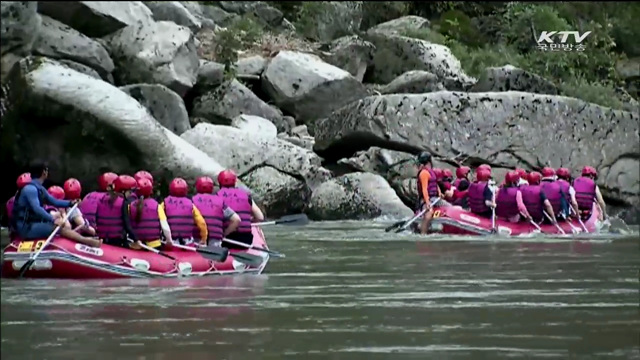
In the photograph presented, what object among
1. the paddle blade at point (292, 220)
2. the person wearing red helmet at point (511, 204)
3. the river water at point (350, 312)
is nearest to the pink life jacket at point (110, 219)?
the river water at point (350, 312)

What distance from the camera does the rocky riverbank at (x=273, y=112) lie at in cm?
1711

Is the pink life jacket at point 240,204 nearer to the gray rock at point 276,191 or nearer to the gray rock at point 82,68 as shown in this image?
the gray rock at point 276,191

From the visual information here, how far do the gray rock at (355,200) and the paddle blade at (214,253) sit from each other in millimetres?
8523

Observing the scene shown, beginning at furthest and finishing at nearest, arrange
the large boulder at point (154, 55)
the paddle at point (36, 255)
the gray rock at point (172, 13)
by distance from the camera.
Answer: the gray rock at point (172, 13) → the large boulder at point (154, 55) → the paddle at point (36, 255)

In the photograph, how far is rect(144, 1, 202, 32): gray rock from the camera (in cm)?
2852

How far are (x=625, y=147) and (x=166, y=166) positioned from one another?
9.28 metres

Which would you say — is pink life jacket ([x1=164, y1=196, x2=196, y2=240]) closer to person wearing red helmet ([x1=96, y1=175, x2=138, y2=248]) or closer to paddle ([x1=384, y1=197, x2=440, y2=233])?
person wearing red helmet ([x1=96, y1=175, x2=138, y2=248])

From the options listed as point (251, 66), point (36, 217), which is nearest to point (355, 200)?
point (251, 66)

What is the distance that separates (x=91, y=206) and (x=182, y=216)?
867 millimetres

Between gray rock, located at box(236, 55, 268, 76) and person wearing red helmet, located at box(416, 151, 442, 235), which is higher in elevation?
gray rock, located at box(236, 55, 268, 76)

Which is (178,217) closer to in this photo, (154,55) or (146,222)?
(146,222)

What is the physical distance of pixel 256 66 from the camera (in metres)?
27.8

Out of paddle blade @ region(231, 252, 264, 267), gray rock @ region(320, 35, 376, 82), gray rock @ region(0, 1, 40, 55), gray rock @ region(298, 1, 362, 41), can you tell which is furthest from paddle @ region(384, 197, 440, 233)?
gray rock @ region(298, 1, 362, 41)

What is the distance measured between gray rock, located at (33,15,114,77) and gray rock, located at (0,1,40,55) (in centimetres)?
263
